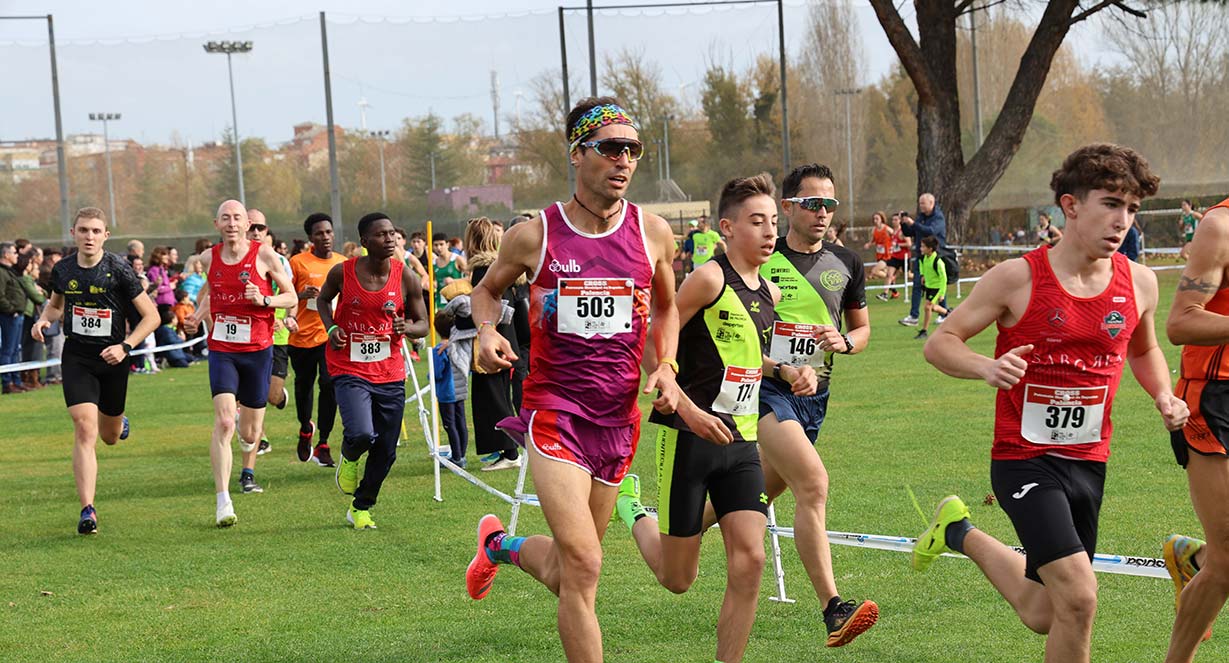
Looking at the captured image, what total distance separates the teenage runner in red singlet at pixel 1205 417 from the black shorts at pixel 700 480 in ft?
5.48

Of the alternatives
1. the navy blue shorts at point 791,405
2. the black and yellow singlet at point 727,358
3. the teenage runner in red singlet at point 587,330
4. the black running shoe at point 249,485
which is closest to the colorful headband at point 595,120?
the teenage runner in red singlet at point 587,330

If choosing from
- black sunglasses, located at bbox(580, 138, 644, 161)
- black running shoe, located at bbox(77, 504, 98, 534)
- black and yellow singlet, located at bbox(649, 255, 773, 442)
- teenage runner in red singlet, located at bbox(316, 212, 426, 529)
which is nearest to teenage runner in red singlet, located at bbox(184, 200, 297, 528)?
teenage runner in red singlet, located at bbox(316, 212, 426, 529)

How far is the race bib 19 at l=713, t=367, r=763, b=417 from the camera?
5797 mm

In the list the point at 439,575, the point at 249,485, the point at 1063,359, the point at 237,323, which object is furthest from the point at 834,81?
the point at 1063,359

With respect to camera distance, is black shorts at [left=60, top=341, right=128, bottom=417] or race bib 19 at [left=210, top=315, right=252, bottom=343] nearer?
black shorts at [left=60, top=341, right=128, bottom=417]

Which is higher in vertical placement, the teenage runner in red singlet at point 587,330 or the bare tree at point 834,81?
the bare tree at point 834,81

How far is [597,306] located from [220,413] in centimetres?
551

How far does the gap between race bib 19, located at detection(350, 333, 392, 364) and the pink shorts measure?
4486 mm

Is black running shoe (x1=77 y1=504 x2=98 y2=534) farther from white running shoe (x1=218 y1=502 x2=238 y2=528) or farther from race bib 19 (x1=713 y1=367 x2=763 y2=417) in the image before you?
race bib 19 (x1=713 y1=367 x2=763 y2=417)

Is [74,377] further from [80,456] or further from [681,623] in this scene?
[681,623]

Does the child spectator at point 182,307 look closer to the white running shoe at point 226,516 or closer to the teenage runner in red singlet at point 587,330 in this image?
the white running shoe at point 226,516

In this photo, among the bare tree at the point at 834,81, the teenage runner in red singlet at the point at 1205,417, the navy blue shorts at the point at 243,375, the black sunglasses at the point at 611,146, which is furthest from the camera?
the bare tree at the point at 834,81

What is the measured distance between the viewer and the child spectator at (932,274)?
72.2 ft

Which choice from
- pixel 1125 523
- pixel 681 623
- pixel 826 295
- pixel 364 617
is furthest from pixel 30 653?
pixel 1125 523
